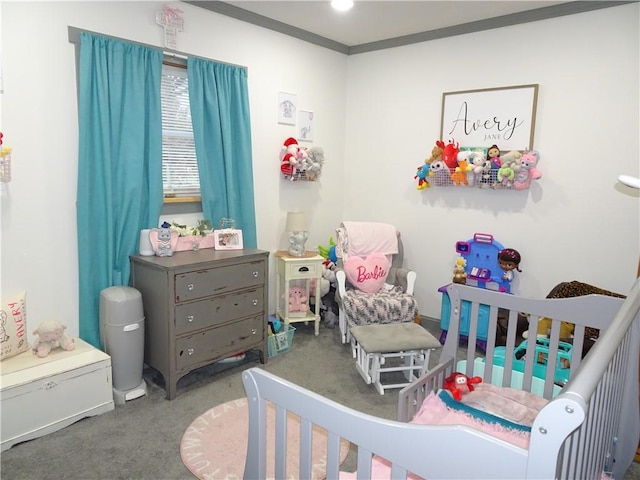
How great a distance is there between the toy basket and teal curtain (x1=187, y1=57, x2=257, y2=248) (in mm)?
679

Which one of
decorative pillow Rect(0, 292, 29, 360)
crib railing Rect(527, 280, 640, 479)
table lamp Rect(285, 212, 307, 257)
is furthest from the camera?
table lamp Rect(285, 212, 307, 257)

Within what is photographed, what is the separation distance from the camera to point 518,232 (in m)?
3.42

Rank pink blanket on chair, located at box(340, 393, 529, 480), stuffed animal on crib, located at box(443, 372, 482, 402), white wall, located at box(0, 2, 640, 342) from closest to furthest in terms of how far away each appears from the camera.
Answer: pink blanket on chair, located at box(340, 393, 529, 480)
stuffed animal on crib, located at box(443, 372, 482, 402)
white wall, located at box(0, 2, 640, 342)

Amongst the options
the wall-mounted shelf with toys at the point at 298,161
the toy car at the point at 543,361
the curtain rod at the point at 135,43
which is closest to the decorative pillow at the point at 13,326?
the curtain rod at the point at 135,43

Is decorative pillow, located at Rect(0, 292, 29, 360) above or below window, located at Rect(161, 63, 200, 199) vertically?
below

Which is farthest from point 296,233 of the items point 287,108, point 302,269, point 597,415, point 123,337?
point 597,415

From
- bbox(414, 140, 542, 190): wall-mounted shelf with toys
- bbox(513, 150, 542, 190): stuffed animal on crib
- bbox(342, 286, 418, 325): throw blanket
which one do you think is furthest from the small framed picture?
bbox(513, 150, 542, 190): stuffed animal on crib

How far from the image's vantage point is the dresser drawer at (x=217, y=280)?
8.40ft

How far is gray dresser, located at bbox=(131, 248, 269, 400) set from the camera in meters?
2.55

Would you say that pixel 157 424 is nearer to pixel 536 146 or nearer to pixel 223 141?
pixel 223 141

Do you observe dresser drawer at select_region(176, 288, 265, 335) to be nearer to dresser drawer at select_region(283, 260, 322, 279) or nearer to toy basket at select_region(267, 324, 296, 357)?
toy basket at select_region(267, 324, 296, 357)

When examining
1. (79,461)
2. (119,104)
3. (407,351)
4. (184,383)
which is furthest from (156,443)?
(119,104)

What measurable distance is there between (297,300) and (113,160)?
1.71m

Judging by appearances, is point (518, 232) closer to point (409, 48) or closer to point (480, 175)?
point (480, 175)
